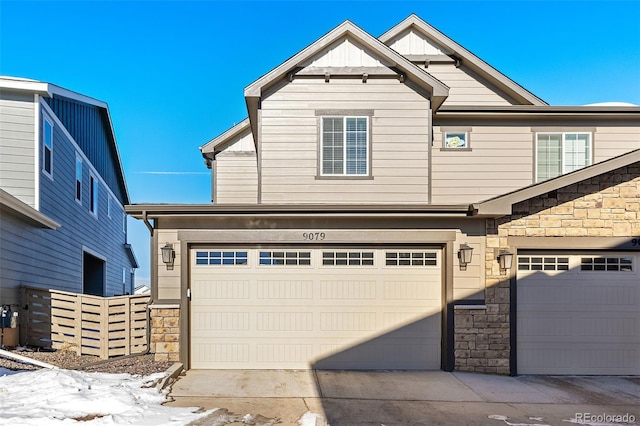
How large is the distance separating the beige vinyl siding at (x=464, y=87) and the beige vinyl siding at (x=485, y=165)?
125cm

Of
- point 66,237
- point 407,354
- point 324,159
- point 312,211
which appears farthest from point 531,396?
point 66,237

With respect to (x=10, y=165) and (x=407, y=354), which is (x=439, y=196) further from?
(x=10, y=165)

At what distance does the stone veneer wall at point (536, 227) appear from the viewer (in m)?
7.86

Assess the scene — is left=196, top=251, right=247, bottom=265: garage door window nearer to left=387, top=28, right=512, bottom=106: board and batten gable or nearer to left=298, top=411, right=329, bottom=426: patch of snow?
left=298, top=411, right=329, bottom=426: patch of snow

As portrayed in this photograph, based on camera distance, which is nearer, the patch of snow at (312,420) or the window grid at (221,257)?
the patch of snow at (312,420)

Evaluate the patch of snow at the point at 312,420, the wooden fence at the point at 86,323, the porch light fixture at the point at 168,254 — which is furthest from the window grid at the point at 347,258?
the wooden fence at the point at 86,323

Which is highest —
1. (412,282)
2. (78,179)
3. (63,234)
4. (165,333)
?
(78,179)

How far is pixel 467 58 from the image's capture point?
11055 mm

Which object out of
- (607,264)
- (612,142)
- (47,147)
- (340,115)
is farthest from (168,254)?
(612,142)

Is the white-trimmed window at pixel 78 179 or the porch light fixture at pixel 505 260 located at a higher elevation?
the white-trimmed window at pixel 78 179

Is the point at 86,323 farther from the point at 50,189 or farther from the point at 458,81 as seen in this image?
the point at 458,81

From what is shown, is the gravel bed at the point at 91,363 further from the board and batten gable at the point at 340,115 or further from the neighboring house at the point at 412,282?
the board and batten gable at the point at 340,115

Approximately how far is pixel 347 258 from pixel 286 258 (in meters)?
1.12

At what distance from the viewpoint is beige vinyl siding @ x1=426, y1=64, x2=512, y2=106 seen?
11352 millimetres
